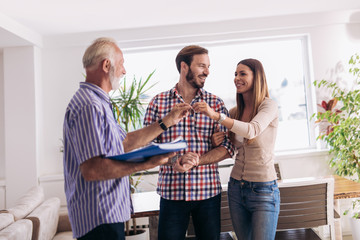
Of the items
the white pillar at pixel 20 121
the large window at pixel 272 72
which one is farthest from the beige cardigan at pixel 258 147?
the white pillar at pixel 20 121

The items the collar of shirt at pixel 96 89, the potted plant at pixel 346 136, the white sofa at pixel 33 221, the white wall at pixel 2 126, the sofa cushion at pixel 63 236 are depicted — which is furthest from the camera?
the white wall at pixel 2 126

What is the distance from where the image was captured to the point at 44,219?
9.17 ft

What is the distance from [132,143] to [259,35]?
368 centimetres

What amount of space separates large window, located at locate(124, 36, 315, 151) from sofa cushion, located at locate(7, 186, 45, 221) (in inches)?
86.5

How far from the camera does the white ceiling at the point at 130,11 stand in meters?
3.88

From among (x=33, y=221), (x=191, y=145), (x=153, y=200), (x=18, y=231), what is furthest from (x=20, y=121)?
(x=191, y=145)

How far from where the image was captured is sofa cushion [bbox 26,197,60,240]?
8.27ft

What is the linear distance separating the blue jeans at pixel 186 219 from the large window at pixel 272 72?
3299mm

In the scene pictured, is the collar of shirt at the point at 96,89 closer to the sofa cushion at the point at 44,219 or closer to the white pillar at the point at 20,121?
the sofa cushion at the point at 44,219

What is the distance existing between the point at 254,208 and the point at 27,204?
2025 millimetres

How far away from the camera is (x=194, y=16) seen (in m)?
4.59

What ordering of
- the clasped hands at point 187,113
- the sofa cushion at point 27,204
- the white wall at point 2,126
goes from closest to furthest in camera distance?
the clasped hands at point 187,113
the sofa cushion at point 27,204
the white wall at point 2,126

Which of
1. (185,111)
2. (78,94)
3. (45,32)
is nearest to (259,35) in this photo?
(45,32)

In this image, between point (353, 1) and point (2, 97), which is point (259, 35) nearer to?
point (353, 1)
